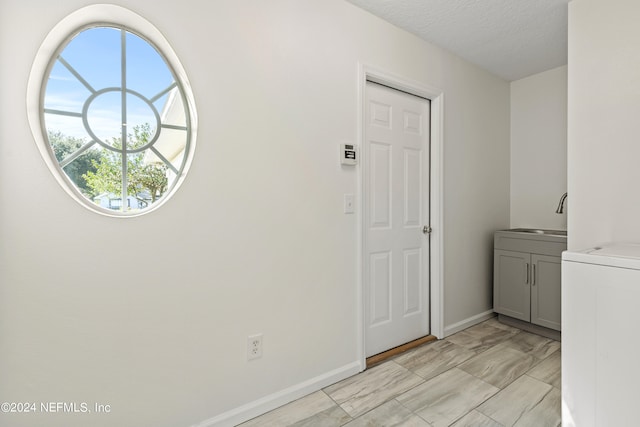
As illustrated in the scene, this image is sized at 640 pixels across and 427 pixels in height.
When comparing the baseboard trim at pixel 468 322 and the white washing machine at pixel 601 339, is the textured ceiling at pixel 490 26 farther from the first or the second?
the baseboard trim at pixel 468 322

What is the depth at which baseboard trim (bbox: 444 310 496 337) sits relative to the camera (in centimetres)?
267

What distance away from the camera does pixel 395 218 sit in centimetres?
237

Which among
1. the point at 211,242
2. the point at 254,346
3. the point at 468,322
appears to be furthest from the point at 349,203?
the point at 468,322

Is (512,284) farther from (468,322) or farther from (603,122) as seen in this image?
(603,122)

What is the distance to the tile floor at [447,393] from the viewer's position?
1.61 m

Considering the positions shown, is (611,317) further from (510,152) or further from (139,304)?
(510,152)

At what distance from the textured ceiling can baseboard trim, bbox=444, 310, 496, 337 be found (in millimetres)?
2428

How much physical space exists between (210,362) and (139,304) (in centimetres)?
47

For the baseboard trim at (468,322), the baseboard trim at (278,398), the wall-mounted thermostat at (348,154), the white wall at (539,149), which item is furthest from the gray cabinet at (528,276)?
the wall-mounted thermostat at (348,154)

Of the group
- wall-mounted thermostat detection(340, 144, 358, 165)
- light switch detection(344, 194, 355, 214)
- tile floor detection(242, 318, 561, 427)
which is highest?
wall-mounted thermostat detection(340, 144, 358, 165)

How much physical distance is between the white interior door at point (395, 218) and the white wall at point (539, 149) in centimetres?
137

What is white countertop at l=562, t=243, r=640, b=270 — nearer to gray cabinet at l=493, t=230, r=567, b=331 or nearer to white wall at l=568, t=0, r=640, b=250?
white wall at l=568, t=0, r=640, b=250

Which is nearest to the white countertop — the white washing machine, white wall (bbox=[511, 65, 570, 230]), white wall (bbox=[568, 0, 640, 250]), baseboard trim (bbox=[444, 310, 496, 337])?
the white washing machine

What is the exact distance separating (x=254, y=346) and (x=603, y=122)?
2.50 m
